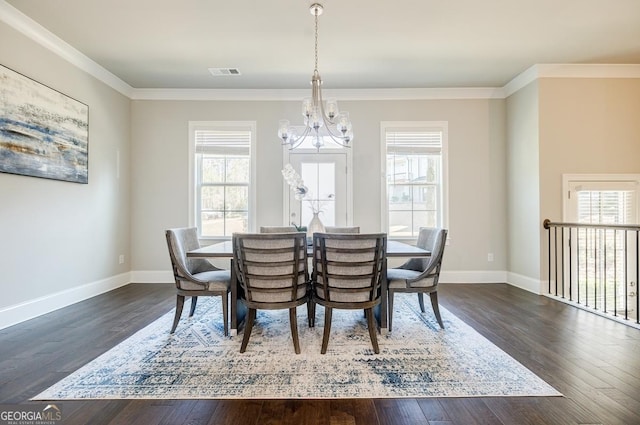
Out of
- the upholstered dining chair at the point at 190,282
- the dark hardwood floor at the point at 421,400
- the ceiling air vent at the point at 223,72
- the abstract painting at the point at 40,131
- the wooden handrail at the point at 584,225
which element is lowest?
the dark hardwood floor at the point at 421,400

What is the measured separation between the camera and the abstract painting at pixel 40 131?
3.02m

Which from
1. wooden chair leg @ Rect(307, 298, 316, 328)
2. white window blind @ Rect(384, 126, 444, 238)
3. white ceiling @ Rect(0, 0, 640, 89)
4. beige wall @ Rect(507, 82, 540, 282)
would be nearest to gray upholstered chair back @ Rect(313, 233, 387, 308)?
wooden chair leg @ Rect(307, 298, 316, 328)

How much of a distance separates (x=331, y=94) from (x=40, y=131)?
11.7 ft

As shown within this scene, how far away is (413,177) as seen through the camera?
5055mm

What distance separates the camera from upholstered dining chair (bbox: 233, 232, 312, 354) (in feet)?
7.72

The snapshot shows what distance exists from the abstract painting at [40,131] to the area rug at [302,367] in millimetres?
2032

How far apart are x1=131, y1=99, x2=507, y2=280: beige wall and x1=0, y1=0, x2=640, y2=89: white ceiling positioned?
472 mm

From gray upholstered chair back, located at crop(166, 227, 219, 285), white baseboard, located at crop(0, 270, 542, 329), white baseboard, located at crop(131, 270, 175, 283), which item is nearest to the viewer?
gray upholstered chair back, located at crop(166, 227, 219, 285)

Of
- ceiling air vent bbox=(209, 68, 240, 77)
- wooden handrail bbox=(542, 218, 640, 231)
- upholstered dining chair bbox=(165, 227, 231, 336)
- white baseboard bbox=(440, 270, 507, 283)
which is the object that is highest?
ceiling air vent bbox=(209, 68, 240, 77)

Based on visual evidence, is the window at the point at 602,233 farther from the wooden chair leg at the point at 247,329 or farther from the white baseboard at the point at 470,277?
the wooden chair leg at the point at 247,329

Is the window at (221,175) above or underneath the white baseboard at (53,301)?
above

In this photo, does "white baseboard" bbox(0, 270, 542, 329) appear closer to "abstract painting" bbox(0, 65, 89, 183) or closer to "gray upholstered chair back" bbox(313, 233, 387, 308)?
"abstract painting" bbox(0, 65, 89, 183)

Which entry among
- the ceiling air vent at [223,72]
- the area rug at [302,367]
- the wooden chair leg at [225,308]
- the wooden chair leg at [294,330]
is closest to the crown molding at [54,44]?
the ceiling air vent at [223,72]
